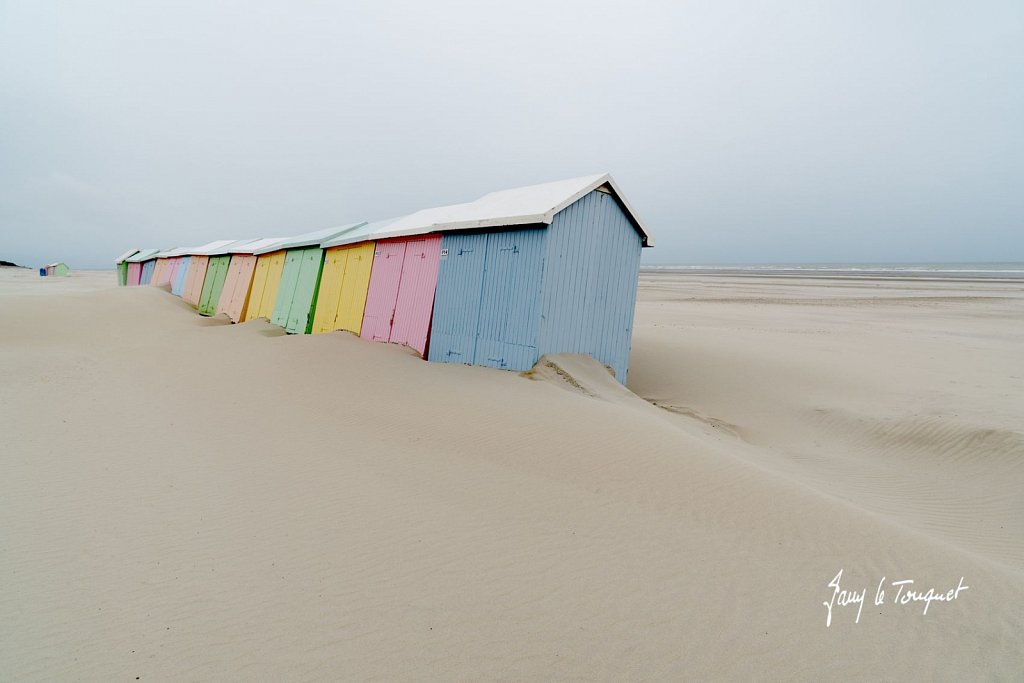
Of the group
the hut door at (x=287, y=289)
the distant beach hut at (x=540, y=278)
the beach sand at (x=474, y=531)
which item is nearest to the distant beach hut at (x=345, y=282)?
the hut door at (x=287, y=289)

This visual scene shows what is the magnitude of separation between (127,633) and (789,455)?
25.5 ft

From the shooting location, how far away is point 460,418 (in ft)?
20.6

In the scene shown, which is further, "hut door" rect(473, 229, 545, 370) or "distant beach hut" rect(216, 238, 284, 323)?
"distant beach hut" rect(216, 238, 284, 323)

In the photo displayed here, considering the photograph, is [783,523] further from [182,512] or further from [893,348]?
[893,348]

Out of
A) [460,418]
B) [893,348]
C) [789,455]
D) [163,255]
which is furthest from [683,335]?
[163,255]

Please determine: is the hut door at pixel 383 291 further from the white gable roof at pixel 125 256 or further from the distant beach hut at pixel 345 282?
the white gable roof at pixel 125 256

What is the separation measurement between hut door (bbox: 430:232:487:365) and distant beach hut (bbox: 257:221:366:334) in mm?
6075

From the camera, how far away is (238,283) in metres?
20.7

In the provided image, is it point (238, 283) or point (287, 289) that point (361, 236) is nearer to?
point (287, 289)

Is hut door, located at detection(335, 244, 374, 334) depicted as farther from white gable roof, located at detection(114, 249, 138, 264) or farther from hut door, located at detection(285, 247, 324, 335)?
white gable roof, located at detection(114, 249, 138, 264)
